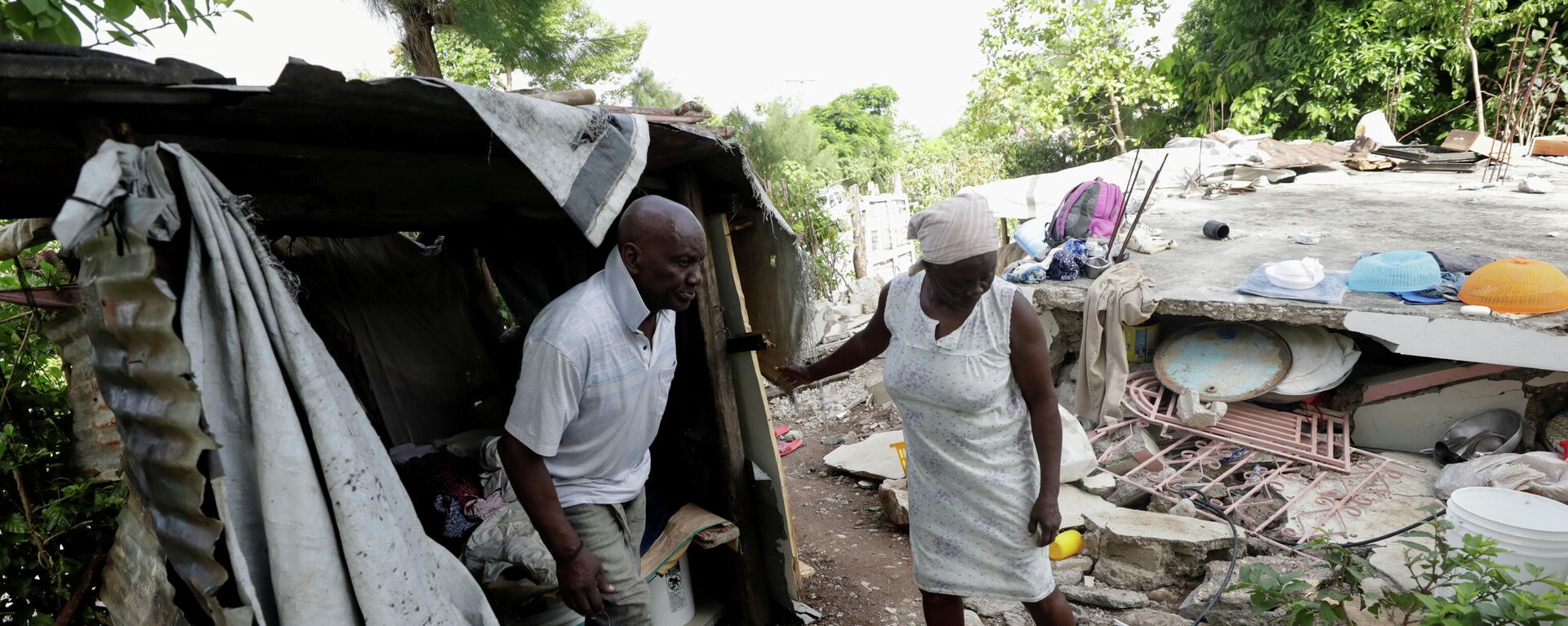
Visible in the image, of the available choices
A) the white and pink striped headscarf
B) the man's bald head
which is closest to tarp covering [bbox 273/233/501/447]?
the man's bald head

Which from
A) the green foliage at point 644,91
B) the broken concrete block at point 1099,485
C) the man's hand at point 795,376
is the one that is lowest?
the broken concrete block at point 1099,485

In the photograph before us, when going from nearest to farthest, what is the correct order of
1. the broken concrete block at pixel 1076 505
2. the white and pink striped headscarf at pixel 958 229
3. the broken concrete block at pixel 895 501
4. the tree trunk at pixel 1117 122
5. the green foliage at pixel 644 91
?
the white and pink striped headscarf at pixel 958 229 < the broken concrete block at pixel 1076 505 < the broken concrete block at pixel 895 501 < the green foliage at pixel 644 91 < the tree trunk at pixel 1117 122

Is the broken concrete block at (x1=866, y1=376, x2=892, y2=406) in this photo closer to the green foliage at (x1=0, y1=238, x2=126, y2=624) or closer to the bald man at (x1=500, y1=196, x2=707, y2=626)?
the bald man at (x1=500, y1=196, x2=707, y2=626)

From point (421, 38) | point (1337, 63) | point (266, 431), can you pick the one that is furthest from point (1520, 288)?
point (1337, 63)

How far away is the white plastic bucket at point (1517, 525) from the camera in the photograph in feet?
11.1

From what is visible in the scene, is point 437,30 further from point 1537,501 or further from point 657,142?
point 1537,501

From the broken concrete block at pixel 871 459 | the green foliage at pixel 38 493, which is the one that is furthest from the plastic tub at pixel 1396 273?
the green foliage at pixel 38 493

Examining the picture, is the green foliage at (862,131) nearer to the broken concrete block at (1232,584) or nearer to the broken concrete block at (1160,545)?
the broken concrete block at (1160,545)

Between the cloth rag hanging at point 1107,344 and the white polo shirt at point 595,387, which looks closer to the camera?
the white polo shirt at point 595,387

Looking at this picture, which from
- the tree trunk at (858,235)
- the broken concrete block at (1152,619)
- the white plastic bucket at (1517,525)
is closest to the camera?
the white plastic bucket at (1517,525)

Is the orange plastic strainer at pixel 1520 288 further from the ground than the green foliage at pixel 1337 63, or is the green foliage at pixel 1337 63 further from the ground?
the green foliage at pixel 1337 63

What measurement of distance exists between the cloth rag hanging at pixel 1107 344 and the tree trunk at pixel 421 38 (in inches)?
250

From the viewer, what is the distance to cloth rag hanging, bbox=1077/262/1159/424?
18.8 feet

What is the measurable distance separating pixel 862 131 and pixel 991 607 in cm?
3130
